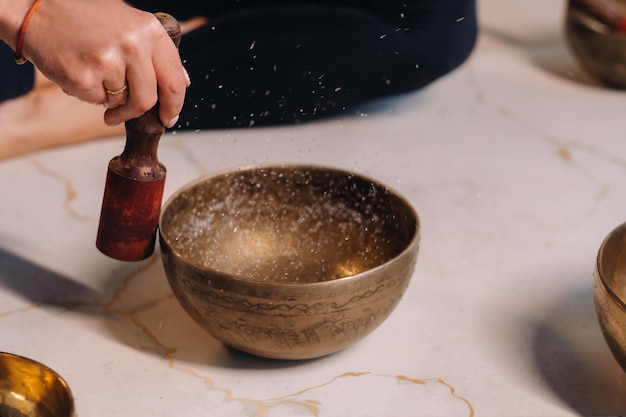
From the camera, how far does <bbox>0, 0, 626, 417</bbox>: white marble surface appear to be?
0.94 meters

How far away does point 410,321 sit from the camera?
107cm

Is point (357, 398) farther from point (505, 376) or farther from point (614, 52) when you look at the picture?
point (614, 52)

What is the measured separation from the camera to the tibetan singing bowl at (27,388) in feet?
2.61

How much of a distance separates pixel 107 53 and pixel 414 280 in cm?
53

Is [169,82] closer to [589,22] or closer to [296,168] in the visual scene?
[296,168]

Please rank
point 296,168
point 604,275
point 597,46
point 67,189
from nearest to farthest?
point 604,275 → point 296,168 → point 67,189 → point 597,46

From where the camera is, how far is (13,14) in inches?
35.0

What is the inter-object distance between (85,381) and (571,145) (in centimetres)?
105

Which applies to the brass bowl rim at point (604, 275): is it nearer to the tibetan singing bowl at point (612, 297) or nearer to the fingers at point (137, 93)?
the tibetan singing bowl at point (612, 297)

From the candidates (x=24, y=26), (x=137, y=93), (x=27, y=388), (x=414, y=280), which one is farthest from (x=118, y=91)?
(x=414, y=280)

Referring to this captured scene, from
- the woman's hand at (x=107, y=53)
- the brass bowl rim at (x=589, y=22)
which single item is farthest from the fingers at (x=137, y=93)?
the brass bowl rim at (x=589, y=22)

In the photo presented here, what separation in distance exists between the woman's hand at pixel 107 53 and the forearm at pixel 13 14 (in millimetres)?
14


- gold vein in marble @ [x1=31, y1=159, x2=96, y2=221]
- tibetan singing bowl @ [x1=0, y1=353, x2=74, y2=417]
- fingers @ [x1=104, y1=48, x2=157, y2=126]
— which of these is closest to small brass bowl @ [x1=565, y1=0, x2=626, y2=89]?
gold vein in marble @ [x1=31, y1=159, x2=96, y2=221]

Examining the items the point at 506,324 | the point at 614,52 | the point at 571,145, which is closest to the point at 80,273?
the point at 506,324
